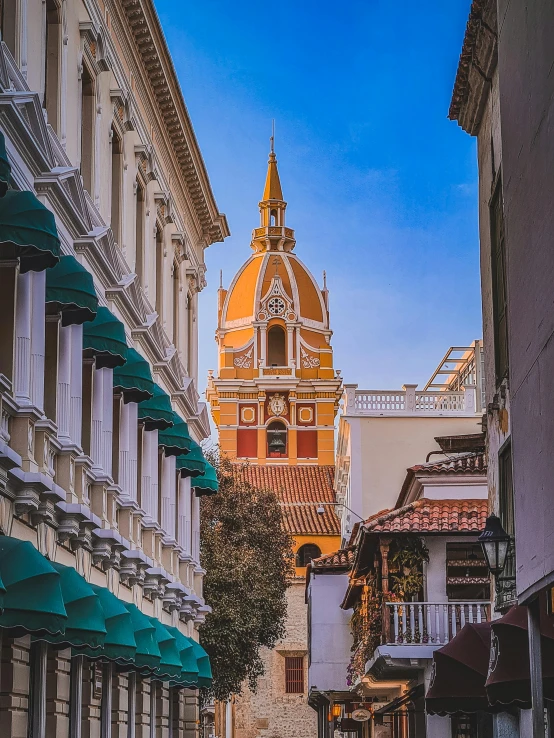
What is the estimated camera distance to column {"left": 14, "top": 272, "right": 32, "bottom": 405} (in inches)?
665

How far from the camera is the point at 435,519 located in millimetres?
31203

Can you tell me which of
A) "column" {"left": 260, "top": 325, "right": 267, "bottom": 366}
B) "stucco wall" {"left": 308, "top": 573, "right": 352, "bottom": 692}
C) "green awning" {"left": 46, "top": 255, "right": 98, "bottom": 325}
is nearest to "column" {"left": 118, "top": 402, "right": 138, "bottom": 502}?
"green awning" {"left": 46, "top": 255, "right": 98, "bottom": 325}

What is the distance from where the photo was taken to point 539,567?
40.9 ft

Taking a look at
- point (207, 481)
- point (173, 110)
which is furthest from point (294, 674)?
point (173, 110)

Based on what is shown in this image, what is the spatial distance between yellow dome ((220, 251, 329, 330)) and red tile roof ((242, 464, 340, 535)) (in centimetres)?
1008

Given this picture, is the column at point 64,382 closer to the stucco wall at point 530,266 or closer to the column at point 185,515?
the stucco wall at point 530,266

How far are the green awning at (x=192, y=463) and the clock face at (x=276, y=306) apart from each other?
52.5m

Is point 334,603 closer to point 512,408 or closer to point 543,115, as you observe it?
point 512,408

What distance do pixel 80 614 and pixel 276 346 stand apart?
69514 millimetres

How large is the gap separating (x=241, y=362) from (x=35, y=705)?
6601cm

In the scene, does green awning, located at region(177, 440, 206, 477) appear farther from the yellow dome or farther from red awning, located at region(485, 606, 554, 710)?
the yellow dome

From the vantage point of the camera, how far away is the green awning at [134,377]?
2295 centimetres

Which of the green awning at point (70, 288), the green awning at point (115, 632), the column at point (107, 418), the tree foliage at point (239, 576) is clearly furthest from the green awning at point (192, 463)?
the green awning at point (70, 288)

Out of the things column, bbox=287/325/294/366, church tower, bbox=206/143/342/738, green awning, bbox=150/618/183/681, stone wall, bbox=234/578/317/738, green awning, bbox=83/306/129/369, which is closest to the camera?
green awning, bbox=83/306/129/369
